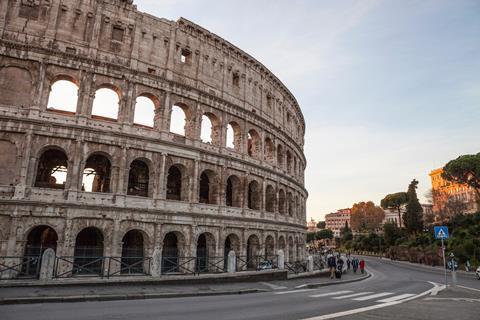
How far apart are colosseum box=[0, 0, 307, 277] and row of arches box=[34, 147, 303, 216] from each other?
0.28 ft

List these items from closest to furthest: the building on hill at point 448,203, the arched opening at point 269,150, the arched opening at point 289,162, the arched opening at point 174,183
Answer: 1. the arched opening at point 174,183
2. the arched opening at point 269,150
3. the arched opening at point 289,162
4. the building on hill at point 448,203

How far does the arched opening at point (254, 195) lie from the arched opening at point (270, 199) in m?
1.97

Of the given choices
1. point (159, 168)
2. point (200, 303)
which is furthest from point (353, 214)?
point (200, 303)

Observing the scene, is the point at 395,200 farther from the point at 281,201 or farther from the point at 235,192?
the point at 235,192

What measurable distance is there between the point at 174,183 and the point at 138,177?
2750 millimetres

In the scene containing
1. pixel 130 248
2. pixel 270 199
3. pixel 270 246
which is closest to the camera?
pixel 130 248

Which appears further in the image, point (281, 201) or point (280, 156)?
point (280, 156)

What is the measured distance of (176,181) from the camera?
971 inches

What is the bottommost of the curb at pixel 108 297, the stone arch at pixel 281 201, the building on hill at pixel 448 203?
the curb at pixel 108 297

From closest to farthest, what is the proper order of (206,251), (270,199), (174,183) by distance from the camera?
(206,251), (174,183), (270,199)

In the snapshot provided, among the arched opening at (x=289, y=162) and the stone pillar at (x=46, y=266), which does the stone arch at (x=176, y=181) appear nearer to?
the stone pillar at (x=46, y=266)

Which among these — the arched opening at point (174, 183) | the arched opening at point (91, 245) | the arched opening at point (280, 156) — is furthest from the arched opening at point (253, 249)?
the arched opening at point (91, 245)

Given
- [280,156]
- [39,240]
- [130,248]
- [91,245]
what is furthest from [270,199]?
[39,240]

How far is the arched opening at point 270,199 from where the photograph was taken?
1187 inches
